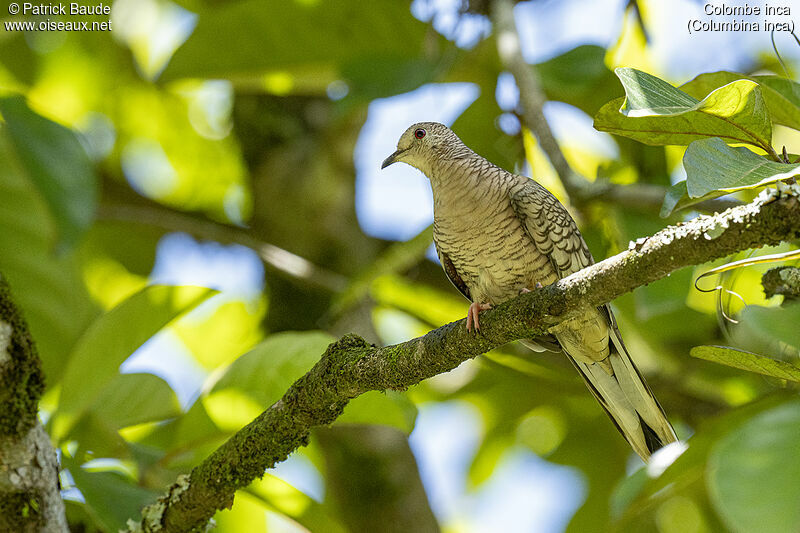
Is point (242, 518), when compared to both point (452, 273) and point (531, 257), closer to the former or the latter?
point (452, 273)

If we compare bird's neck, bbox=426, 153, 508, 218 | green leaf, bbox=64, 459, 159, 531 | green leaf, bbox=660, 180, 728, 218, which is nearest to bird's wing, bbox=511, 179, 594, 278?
bird's neck, bbox=426, 153, 508, 218

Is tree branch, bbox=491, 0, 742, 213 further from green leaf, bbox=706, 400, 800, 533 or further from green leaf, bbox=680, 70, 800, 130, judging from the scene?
green leaf, bbox=706, 400, 800, 533

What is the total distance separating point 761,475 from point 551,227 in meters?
1.28

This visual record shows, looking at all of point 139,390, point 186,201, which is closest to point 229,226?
point 186,201

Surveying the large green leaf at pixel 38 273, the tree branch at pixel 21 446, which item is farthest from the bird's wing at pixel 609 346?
the large green leaf at pixel 38 273

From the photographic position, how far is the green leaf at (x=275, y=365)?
7.70 feet

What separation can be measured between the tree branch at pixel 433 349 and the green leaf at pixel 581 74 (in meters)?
1.81

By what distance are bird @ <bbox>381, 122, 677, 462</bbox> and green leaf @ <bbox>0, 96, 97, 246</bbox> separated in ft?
3.94

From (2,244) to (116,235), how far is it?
138 cm

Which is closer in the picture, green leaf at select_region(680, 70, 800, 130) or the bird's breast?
green leaf at select_region(680, 70, 800, 130)

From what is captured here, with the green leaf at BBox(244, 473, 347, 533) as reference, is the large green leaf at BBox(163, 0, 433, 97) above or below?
above

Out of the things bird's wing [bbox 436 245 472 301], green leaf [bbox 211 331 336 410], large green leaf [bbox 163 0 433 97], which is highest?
large green leaf [bbox 163 0 433 97]

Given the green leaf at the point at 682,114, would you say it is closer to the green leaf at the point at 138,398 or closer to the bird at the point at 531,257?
the bird at the point at 531,257

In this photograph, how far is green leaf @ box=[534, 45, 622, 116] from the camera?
3.19 meters
